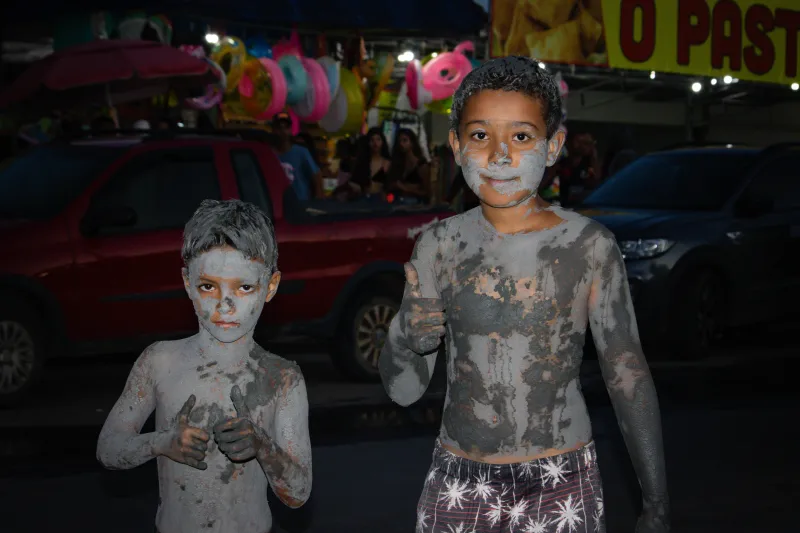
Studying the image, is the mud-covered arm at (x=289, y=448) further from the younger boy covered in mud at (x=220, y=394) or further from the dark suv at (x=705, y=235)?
the dark suv at (x=705, y=235)

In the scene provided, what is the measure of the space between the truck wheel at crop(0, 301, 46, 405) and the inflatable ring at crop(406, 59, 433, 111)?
31.0ft

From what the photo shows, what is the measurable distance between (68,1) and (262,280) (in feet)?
36.5

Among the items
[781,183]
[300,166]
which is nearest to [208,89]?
[300,166]

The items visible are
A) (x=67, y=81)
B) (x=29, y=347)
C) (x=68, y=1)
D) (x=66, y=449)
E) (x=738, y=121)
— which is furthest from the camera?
(x=738, y=121)

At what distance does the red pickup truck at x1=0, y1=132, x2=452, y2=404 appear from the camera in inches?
373

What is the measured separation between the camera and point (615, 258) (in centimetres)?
346

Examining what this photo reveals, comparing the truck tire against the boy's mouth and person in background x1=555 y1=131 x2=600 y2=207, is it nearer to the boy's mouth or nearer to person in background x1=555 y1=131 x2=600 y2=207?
person in background x1=555 y1=131 x2=600 y2=207

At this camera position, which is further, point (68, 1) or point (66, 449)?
point (68, 1)

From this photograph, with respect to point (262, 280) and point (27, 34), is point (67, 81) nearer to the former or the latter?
point (27, 34)

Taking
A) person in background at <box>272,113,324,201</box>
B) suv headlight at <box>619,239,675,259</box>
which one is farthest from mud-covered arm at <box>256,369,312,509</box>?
person in background at <box>272,113,324,201</box>

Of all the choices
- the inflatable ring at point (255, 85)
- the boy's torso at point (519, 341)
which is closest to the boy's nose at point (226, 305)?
the boy's torso at point (519, 341)

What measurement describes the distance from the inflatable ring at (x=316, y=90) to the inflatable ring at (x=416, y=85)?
1.65 meters

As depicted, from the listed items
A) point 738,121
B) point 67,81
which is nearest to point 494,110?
point 67,81

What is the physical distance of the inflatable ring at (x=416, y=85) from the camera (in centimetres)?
1797
